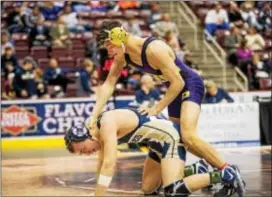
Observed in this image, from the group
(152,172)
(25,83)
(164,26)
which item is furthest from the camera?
(164,26)

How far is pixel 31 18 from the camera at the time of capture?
1806 centimetres

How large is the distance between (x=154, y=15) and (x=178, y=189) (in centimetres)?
1336

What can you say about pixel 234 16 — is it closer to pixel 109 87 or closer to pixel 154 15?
pixel 154 15

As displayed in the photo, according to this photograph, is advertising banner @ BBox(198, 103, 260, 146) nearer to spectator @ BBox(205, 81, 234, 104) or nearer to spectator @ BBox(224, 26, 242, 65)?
spectator @ BBox(205, 81, 234, 104)

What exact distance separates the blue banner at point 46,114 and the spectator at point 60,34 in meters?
2.46

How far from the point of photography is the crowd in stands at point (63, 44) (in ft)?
52.7

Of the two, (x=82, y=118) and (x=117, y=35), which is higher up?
(x=117, y=35)

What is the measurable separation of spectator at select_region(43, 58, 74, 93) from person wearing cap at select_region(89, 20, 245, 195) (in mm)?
8825

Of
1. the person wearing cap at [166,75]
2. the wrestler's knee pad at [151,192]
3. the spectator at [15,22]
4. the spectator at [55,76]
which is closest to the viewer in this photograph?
the person wearing cap at [166,75]

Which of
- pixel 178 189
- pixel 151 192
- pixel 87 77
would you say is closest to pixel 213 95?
pixel 87 77

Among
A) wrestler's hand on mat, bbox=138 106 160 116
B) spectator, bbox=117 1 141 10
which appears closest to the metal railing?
spectator, bbox=117 1 141 10

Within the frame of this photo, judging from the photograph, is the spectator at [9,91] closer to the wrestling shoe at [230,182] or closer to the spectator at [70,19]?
the spectator at [70,19]

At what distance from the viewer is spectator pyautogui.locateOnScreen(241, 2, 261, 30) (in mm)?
20891

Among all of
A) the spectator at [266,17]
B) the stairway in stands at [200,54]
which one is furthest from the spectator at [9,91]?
the spectator at [266,17]
